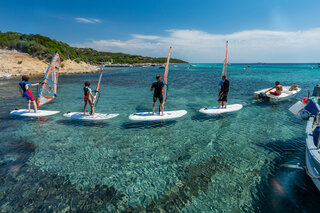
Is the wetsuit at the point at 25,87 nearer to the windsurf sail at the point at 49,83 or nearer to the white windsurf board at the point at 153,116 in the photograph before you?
the windsurf sail at the point at 49,83

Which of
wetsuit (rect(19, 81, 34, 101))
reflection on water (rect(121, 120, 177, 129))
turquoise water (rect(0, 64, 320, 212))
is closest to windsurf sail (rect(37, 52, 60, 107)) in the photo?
wetsuit (rect(19, 81, 34, 101))

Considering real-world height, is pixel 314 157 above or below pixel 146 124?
above

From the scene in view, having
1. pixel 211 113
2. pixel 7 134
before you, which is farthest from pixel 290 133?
pixel 7 134

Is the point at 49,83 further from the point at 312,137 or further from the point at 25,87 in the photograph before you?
the point at 312,137

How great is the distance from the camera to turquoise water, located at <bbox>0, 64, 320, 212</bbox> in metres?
4.50

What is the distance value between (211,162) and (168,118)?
15.0 ft

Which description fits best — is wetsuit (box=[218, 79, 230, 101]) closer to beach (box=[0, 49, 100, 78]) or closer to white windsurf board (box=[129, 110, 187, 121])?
white windsurf board (box=[129, 110, 187, 121])

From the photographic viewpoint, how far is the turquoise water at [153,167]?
4504 millimetres

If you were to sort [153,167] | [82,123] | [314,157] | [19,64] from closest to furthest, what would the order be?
[314,157], [153,167], [82,123], [19,64]

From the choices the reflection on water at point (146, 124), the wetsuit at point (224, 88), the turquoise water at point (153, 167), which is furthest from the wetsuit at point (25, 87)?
the wetsuit at point (224, 88)

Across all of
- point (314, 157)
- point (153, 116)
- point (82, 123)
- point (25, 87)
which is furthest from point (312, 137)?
point (25, 87)

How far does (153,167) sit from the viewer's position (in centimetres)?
597

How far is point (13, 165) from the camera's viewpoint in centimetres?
595

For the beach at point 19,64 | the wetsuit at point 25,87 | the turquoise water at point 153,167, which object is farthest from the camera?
the beach at point 19,64
